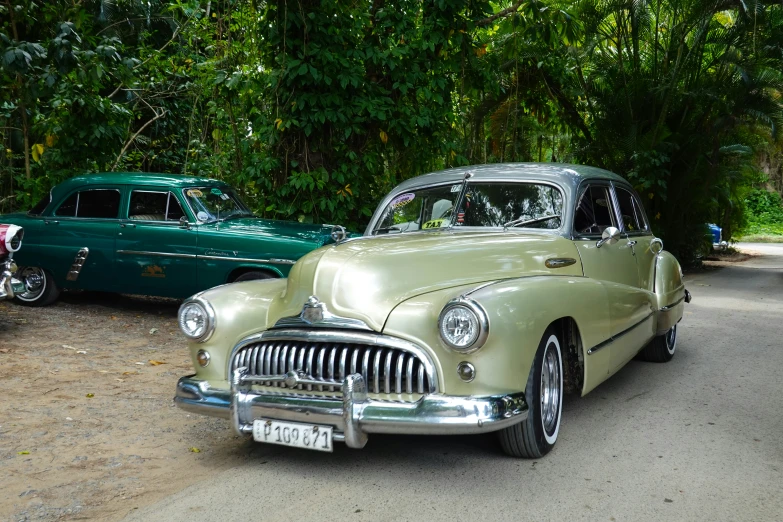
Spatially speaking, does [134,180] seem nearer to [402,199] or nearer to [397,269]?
[402,199]

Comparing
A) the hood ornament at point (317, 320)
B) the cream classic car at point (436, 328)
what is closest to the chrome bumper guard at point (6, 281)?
the cream classic car at point (436, 328)

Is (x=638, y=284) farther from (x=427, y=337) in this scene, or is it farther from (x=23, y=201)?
(x=23, y=201)

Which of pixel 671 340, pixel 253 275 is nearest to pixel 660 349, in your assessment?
pixel 671 340

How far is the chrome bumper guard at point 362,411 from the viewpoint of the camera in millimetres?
3639

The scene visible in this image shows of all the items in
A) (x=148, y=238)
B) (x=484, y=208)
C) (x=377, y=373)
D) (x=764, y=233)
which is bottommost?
(x=377, y=373)

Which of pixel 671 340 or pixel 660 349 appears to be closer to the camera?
pixel 660 349

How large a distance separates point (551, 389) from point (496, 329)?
87cm

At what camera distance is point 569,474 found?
4.08 meters

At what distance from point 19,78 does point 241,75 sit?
280 centimetres

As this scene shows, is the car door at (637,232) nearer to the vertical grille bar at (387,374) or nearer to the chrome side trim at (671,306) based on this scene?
the chrome side trim at (671,306)

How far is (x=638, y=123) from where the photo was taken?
15.6 metres

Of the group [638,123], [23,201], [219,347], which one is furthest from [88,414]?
[638,123]

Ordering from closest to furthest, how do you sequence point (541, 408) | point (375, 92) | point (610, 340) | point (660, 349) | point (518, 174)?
1. point (541, 408)
2. point (610, 340)
3. point (518, 174)
4. point (660, 349)
5. point (375, 92)

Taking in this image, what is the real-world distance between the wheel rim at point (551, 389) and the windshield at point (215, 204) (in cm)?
530
